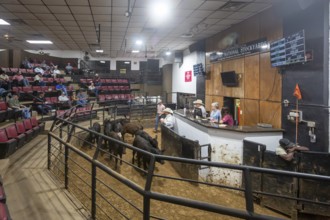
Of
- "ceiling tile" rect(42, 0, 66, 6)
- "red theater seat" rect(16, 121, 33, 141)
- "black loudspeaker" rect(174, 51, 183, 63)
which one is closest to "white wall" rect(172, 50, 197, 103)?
"black loudspeaker" rect(174, 51, 183, 63)

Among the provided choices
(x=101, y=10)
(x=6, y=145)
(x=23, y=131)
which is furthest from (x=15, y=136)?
(x=101, y=10)

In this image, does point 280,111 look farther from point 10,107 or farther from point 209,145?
point 10,107

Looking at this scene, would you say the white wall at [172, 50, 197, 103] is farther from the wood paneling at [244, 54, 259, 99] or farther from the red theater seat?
the red theater seat

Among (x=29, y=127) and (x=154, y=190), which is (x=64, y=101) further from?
(x=154, y=190)

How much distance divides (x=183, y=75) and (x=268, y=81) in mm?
7723

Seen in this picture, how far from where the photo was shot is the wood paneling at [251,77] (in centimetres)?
709

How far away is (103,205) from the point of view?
162 inches

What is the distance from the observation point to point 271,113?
255 inches

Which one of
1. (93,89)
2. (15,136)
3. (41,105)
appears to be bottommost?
(15,136)

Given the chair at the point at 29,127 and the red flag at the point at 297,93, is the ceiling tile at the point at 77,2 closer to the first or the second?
the chair at the point at 29,127

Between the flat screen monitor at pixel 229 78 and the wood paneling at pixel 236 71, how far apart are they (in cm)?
14

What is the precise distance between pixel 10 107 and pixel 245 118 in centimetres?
753

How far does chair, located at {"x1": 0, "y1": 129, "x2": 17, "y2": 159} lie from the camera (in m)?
4.70

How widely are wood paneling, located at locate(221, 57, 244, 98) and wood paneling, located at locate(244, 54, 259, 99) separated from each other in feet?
Answer: 0.75
